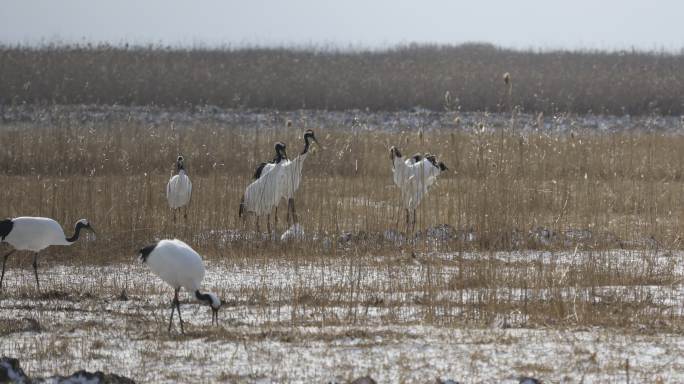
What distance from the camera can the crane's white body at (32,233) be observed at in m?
8.09

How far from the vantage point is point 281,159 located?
11.8 metres

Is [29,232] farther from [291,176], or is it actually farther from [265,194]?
[291,176]

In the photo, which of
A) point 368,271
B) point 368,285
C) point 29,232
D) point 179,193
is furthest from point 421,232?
point 29,232

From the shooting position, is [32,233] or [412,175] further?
[412,175]

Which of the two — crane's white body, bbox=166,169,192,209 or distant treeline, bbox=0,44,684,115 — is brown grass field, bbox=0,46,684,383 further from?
distant treeline, bbox=0,44,684,115

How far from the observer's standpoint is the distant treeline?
2695 cm

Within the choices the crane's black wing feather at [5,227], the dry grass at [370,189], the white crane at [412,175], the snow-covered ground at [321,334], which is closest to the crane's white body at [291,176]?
the dry grass at [370,189]

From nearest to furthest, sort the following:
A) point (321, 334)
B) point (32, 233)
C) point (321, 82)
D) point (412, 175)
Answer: point (321, 334) → point (32, 233) → point (412, 175) → point (321, 82)

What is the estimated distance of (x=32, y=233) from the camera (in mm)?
8133

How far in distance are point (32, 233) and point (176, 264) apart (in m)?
2.13

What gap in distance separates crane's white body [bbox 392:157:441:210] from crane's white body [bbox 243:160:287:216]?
1.41 metres

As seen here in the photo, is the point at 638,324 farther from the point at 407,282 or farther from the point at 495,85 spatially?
the point at 495,85

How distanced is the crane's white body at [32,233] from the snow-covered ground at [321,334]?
38cm

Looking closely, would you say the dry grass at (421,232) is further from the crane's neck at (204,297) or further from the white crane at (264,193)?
the crane's neck at (204,297)
